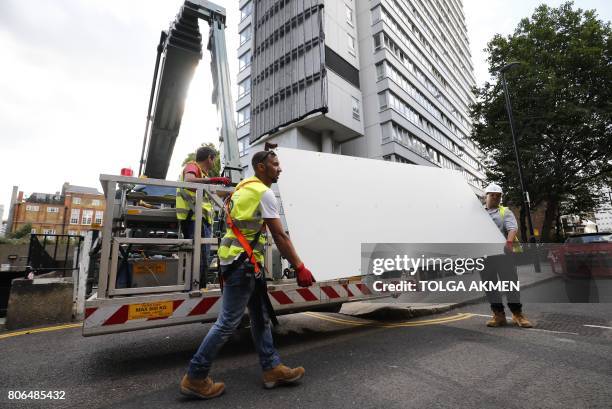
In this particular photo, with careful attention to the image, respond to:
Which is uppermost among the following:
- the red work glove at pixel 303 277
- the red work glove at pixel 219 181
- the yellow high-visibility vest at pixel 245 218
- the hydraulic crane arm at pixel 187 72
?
the hydraulic crane arm at pixel 187 72

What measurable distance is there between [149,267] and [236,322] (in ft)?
4.92

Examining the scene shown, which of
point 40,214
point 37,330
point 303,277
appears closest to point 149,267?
point 303,277

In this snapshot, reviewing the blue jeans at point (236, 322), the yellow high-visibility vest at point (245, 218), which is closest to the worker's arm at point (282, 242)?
the yellow high-visibility vest at point (245, 218)

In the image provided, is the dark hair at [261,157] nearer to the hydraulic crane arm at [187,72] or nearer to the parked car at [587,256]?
the hydraulic crane arm at [187,72]

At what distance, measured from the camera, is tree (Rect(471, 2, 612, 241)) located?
15.3 m

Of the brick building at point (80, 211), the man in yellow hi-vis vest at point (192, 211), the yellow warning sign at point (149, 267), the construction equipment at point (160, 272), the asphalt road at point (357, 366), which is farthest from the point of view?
the brick building at point (80, 211)

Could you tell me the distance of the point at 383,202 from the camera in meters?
4.31

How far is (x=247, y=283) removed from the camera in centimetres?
239

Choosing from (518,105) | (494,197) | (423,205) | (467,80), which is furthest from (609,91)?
(467,80)

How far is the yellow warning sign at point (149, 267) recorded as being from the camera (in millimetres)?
3262

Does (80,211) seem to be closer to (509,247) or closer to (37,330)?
(37,330)

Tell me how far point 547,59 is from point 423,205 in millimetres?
17458

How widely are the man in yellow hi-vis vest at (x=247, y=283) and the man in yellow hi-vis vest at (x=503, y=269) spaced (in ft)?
10.3

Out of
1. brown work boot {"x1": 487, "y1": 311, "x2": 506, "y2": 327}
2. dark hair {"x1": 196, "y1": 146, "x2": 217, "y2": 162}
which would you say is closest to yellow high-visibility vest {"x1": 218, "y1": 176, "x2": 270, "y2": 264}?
dark hair {"x1": 196, "y1": 146, "x2": 217, "y2": 162}
